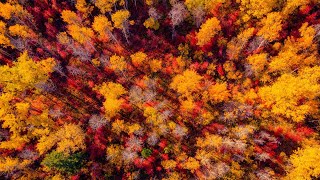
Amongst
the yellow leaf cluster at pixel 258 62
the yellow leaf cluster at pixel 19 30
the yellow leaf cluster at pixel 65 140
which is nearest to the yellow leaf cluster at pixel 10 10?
the yellow leaf cluster at pixel 19 30

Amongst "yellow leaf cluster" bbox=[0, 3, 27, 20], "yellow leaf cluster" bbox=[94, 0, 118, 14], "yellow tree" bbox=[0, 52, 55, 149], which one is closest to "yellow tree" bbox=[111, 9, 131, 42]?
"yellow leaf cluster" bbox=[94, 0, 118, 14]

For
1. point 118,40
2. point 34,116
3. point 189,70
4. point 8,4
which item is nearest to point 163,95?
point 189,70

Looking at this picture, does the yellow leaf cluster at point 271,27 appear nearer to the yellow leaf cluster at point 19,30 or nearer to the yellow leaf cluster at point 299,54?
the yellow leaf cluster at point 299,54

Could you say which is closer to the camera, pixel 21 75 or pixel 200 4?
pixel 21 75

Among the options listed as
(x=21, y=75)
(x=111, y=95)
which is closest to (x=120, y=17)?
(x=111, y=95)

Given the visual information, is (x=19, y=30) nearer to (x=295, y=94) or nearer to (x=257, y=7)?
(x=257, y=7)

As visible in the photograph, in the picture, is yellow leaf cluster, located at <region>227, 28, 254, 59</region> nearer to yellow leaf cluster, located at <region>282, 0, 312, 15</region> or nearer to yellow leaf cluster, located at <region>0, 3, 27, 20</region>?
yellow leaf cluster, located at <region>282, 0, 312, 15</region>

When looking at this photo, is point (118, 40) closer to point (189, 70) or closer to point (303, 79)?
point (189, 70)
